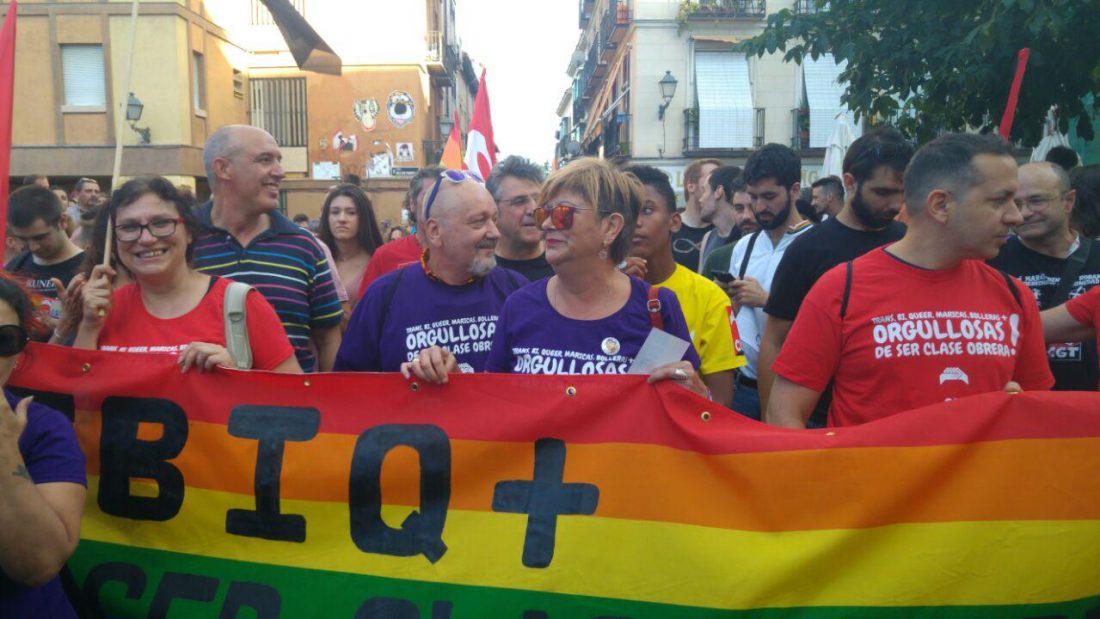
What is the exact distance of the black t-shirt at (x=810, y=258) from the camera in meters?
3.70

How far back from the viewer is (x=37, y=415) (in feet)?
7.83

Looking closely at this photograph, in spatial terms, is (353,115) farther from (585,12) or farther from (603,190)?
(603,190)

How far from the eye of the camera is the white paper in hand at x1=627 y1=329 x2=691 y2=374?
9.25 ft

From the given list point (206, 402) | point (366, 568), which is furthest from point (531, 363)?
point (206, 402)

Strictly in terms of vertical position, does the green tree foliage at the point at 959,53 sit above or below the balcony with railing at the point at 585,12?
below

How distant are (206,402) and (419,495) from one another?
787 mm

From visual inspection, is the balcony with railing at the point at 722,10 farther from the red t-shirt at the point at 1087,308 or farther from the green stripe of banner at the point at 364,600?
the green stripe of banner at the point at 364,600

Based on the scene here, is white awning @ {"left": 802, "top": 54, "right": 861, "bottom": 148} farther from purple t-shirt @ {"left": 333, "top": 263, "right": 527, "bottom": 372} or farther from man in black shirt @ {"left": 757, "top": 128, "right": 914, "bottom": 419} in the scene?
purple t-shirt @ {"left": 333, "top": 263, "right": 527, "bottom": 372}

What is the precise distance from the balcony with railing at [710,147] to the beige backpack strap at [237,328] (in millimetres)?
24262

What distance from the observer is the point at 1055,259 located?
14.0ft

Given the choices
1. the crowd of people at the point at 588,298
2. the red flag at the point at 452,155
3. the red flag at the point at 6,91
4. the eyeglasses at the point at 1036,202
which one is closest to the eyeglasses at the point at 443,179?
the crowd of people at the point at 588,298

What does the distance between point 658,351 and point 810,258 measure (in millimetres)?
1199

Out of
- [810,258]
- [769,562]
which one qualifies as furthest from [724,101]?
[769,562]

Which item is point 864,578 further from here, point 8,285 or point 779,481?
point 8,285
